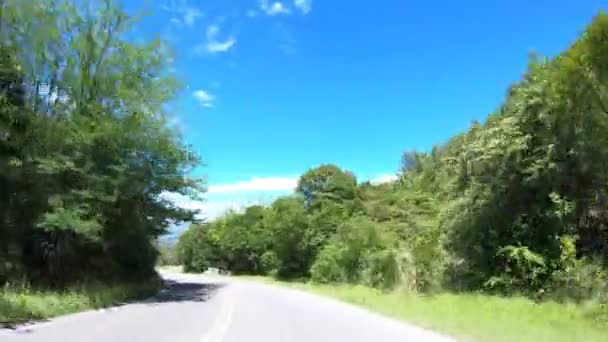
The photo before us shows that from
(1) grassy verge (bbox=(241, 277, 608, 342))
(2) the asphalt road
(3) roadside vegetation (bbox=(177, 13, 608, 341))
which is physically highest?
(3) roadside vegetation (bbox=(177, 13, 608, 341))

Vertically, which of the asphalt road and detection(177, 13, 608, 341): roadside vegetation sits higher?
detection(177, 13, 608, 341): roadside vegetation

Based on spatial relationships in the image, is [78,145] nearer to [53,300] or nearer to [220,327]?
[53,300]

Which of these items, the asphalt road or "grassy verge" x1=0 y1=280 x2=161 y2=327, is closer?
the asphalt road

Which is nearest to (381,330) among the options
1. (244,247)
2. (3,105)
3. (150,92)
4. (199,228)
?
(3,105)

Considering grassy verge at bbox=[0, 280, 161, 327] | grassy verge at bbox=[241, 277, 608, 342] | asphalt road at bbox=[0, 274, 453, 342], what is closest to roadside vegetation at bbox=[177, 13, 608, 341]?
grassy verge at bbox=[241, 277, 608, 342]

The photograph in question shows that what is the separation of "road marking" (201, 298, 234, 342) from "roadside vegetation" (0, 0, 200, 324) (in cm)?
506

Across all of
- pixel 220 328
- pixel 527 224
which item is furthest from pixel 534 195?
pixel 220 328

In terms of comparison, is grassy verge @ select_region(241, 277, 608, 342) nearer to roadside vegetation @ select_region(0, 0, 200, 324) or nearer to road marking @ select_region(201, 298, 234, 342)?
road marking @ select_region(201, 298, 234, 342)

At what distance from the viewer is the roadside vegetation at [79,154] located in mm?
23031

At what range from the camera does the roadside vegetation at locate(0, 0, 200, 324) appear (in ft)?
75.6

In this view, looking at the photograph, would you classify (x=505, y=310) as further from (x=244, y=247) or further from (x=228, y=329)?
(x=244, y=247)

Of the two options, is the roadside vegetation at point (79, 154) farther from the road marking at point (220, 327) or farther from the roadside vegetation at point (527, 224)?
the roadside vegetation at point (527, 224)

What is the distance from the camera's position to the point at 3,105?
65.3 feet

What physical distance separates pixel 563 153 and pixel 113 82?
20.4m
